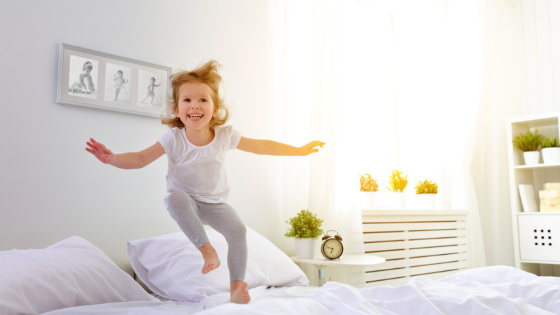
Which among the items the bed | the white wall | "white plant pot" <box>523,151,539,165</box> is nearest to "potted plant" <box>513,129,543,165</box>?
"white plant pot" <box>523,151,539,165</box>

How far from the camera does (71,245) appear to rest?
5.36ft

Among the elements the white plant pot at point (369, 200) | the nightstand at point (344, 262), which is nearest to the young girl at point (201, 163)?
the nightstand at point (344, 262)

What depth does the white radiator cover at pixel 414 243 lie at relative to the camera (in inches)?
107

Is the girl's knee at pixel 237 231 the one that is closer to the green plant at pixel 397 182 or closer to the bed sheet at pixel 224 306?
the bed sheet at pixel 224 306

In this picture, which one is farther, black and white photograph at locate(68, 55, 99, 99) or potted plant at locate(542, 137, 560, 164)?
potted plant at locate(542, 137, 560, 164)

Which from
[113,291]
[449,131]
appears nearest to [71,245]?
[113,291]

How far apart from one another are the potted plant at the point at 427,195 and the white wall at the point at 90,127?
1.42 m

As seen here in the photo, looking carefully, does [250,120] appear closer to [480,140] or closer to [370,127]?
[370,127]

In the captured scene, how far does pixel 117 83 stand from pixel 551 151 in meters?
3.19

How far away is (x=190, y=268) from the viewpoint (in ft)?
5.49

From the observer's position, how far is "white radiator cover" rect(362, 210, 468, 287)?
8.95ft

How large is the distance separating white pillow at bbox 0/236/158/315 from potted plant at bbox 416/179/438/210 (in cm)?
234

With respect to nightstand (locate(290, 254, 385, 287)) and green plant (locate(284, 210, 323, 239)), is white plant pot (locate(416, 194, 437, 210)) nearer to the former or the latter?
nightstand (locate(290, 254, 385, 287))

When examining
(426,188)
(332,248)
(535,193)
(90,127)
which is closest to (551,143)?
(535,193)
